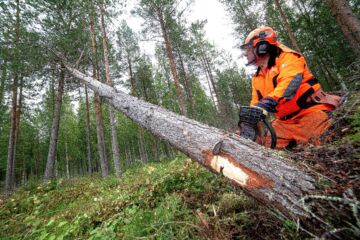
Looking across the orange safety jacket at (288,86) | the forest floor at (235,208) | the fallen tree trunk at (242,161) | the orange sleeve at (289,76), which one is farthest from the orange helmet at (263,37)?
the fallen tree trunk at (242,161)

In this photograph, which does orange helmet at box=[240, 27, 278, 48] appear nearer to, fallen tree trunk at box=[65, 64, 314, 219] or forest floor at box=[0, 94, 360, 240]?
forest floor at box=[0, 94, 360, 240]

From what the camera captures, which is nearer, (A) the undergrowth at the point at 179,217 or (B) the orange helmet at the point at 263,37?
(A) the undergrowth at the point at 179,217

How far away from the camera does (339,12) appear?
7.12 m

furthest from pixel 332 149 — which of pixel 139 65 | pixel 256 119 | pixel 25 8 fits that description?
pixel 139 65

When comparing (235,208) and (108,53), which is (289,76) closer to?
(235,208)

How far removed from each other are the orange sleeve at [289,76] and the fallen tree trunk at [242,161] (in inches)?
38.0

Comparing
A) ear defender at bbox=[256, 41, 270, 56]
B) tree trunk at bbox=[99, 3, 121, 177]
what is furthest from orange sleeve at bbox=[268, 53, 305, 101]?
tree trunk at bbox=[99, 3, 121, 177]

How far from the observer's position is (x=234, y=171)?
192 cm

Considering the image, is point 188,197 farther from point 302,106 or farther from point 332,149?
point 302,106

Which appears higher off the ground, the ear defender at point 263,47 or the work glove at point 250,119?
the ear defender at point 263,47

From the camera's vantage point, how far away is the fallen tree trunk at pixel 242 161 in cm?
151

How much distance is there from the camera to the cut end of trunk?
5.57 feet

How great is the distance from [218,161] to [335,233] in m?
1.05

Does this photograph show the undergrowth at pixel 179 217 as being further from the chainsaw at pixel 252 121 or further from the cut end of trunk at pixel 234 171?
the chainsaw at pixel 252 121
